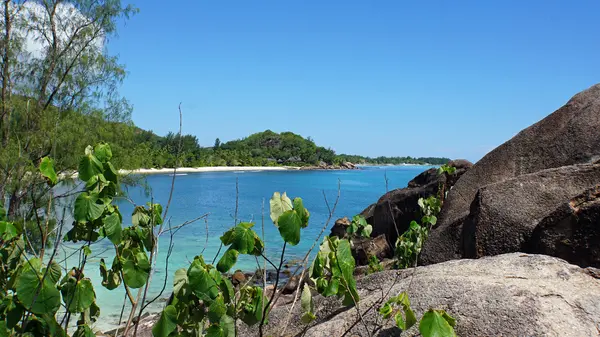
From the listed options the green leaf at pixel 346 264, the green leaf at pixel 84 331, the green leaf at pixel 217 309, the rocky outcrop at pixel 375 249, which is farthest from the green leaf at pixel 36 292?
the rocky outcrop at pixel 375 249

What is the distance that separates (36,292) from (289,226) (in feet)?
3.77

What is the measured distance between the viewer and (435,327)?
242cm

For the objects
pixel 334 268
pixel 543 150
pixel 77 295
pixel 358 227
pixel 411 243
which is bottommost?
pixel 411 243

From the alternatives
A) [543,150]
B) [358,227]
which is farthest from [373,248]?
[543,150]

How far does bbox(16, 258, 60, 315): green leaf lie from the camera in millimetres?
2385

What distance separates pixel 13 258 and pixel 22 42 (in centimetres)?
1807

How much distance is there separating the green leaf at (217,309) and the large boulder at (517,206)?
3.87 metres

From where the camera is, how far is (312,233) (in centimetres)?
2920

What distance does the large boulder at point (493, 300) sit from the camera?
9.06ft

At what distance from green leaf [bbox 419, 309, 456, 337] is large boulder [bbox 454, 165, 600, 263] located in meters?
3.32

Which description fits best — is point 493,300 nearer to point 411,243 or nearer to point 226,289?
point 226,289

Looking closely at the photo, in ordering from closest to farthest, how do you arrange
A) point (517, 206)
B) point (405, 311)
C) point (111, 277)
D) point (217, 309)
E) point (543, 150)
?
point (217, 309) → point (405, 311) → point (111, 277) → point (517, 206) → point (543, 150)

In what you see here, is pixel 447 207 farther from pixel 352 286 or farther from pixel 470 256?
pixel 352 286

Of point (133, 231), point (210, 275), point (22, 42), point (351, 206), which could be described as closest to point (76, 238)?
point (133, 231)
